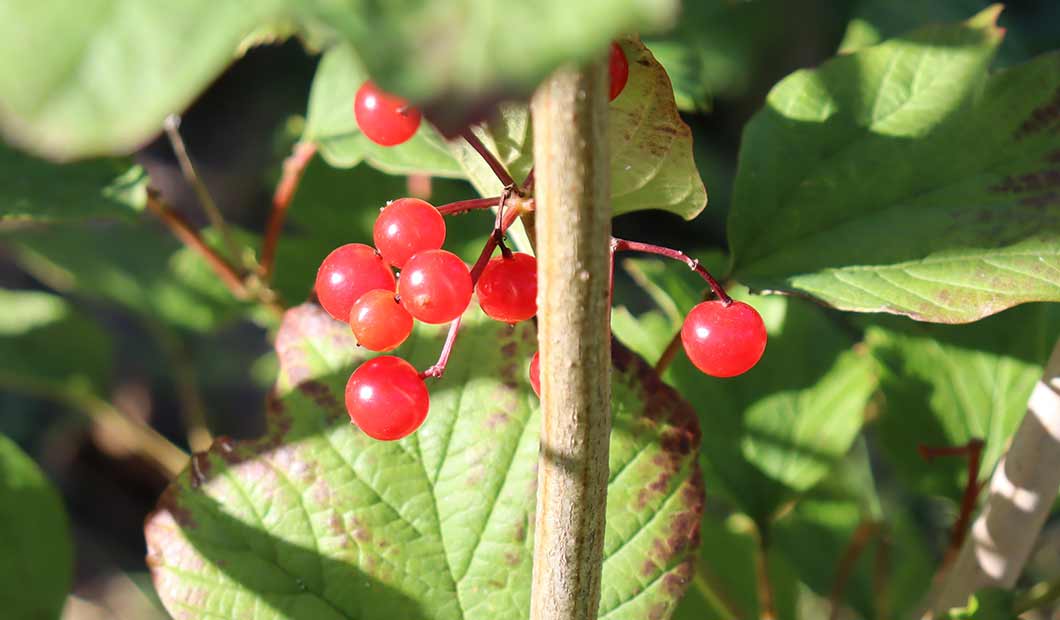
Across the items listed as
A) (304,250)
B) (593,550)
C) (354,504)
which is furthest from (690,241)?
(593,550)

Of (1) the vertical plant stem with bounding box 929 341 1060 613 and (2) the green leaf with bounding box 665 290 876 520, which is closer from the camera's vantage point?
(1) the vertical plant stem with bounding box 929 341 1060 613

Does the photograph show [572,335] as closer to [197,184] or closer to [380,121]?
[380,121]

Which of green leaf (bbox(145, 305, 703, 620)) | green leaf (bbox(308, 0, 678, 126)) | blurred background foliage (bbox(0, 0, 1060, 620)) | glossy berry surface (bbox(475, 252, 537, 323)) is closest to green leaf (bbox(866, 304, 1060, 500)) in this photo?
blurred background foliage (bbox(0, 0, 1060, 620))

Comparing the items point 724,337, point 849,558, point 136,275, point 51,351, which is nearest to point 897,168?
point 724,337

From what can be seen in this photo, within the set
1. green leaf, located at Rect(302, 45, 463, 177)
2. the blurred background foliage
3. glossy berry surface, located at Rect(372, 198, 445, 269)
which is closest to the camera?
glossy berry surface, located at Rect(372, 198, 445, 269)

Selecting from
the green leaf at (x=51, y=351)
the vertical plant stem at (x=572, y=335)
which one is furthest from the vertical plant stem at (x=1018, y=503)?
the green leaf at (x=51, y=351)

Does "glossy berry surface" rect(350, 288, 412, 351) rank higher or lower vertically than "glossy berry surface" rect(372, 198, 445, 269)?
lower

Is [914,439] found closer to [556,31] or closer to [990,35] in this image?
[990,35]

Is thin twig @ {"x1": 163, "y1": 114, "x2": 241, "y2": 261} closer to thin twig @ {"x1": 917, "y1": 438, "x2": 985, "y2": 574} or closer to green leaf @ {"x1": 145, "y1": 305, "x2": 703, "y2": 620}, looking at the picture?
green leaf @ {"x1": 145, "y1": 305, "x2": 703, "y2": 620}

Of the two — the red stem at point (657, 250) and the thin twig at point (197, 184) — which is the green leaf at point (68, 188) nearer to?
the thin twig at point (197, 184)
